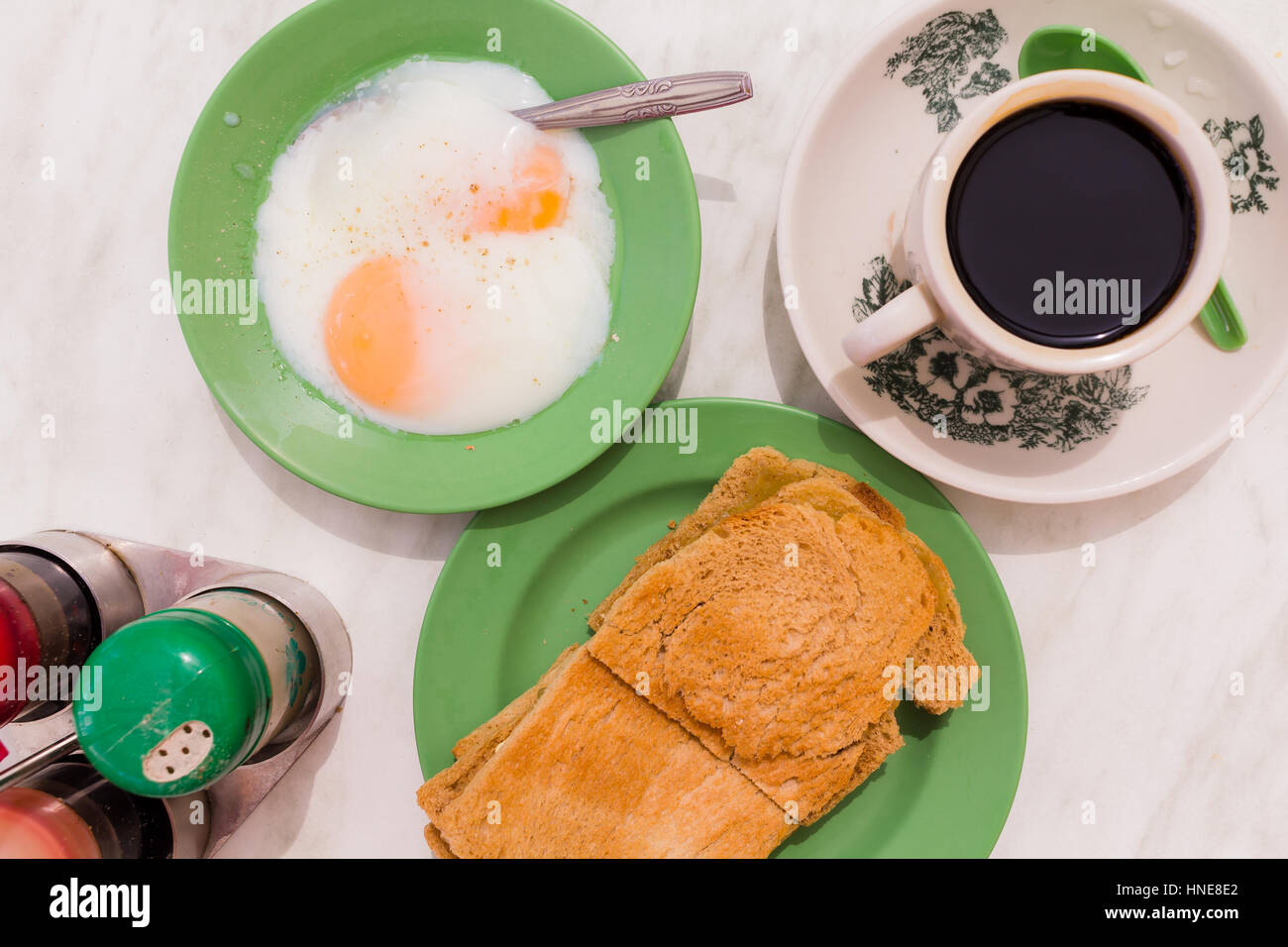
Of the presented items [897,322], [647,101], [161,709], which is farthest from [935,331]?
[161,709]

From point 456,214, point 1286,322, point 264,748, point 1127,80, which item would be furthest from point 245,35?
point 1286,322

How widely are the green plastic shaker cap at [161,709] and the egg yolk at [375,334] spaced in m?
0.35

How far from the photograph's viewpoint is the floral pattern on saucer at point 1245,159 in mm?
925

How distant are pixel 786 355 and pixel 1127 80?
493mm

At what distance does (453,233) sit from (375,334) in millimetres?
162

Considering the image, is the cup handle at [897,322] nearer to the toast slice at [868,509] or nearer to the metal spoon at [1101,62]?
the toast slice at [868,509]

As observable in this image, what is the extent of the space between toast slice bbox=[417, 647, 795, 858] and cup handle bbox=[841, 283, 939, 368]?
486mm

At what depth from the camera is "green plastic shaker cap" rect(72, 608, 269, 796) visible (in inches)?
32.9

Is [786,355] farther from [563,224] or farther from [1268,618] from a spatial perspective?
[1268,618]

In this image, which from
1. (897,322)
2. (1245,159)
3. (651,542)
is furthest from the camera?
(651,542)

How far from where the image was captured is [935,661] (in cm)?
100

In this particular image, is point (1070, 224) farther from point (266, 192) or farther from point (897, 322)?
point (266, 192)

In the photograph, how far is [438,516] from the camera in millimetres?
1171

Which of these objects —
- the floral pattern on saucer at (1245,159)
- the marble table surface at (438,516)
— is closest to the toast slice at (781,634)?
the marble table surface at (438,516)
